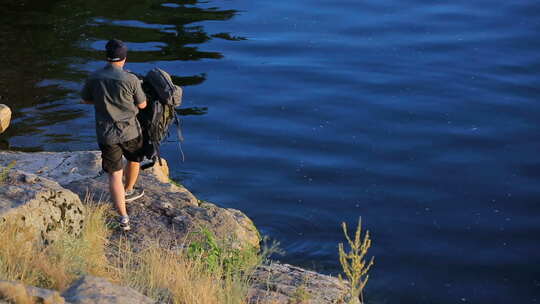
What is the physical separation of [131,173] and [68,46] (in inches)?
335

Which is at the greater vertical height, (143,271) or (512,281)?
(143,271)

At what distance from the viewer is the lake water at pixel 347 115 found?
31.6 feet

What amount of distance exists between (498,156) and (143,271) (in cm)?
697

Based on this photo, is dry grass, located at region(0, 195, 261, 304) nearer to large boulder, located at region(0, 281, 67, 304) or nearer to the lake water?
large boulder, located at region(0, 281, 67, 304)

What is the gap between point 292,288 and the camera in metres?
6.80

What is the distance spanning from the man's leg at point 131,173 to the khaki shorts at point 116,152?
0.97ft

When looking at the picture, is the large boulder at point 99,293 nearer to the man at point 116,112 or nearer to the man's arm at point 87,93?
the man at point 116,112

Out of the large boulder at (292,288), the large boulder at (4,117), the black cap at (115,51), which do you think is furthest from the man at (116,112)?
the large boulder at (4,117)

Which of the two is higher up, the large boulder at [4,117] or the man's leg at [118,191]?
the man's leg at [118,191]

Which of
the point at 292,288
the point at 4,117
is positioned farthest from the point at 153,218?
the point at 4,117

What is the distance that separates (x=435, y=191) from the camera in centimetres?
1081

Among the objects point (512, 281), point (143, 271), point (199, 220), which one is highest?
point (143, 271)

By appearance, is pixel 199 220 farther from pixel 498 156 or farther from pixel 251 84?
pixel 251 84

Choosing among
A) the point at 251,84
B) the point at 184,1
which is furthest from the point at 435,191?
the point at 184,1
